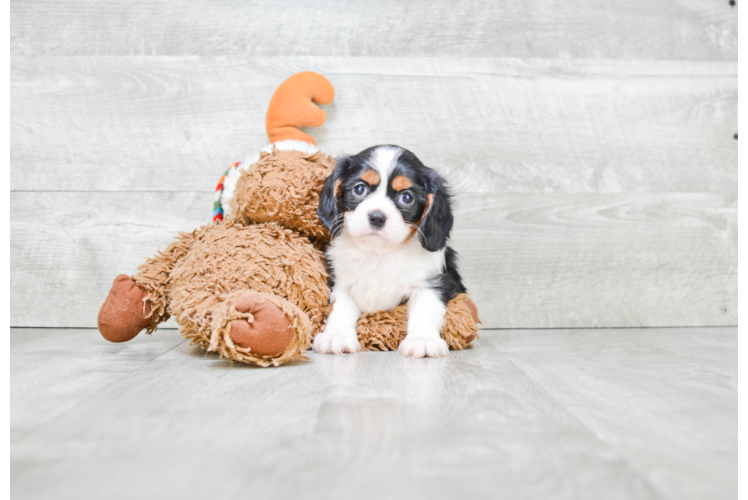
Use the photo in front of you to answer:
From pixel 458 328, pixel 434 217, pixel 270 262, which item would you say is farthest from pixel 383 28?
pixel 458 328

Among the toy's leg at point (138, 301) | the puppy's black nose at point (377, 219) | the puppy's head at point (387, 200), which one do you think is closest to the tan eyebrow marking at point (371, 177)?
the puppy's head at point (387, 200)

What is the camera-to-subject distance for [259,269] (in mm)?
1608

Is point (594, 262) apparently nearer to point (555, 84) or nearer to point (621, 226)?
point (621, 226)

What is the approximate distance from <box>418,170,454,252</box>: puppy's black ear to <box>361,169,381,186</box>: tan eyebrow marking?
16 centimetres

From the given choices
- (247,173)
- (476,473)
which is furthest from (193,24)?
(476,473)

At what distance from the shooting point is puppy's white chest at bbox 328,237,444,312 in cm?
176

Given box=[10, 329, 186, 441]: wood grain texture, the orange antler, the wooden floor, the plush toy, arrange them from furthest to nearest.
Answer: the orange antler < the plush toy < box=[10, 329, 186, 441]: wood grain texture < the wooden floor

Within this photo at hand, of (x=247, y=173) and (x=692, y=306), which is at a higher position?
(x=247, y=173)

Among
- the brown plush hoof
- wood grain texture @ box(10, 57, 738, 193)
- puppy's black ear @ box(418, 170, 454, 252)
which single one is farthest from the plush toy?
wood grain texture @ box(10, 57, 738, 193)

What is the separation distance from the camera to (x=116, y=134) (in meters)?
2.32

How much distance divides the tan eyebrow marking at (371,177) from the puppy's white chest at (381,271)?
8.6 inches

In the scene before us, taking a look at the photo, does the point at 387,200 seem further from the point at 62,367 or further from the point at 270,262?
the point at 62,367

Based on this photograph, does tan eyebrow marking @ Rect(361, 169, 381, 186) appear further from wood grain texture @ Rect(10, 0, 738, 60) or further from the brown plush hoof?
wood grain texture @ Rect(10, 0, 738, 60)

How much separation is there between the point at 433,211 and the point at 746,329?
4.95ft
